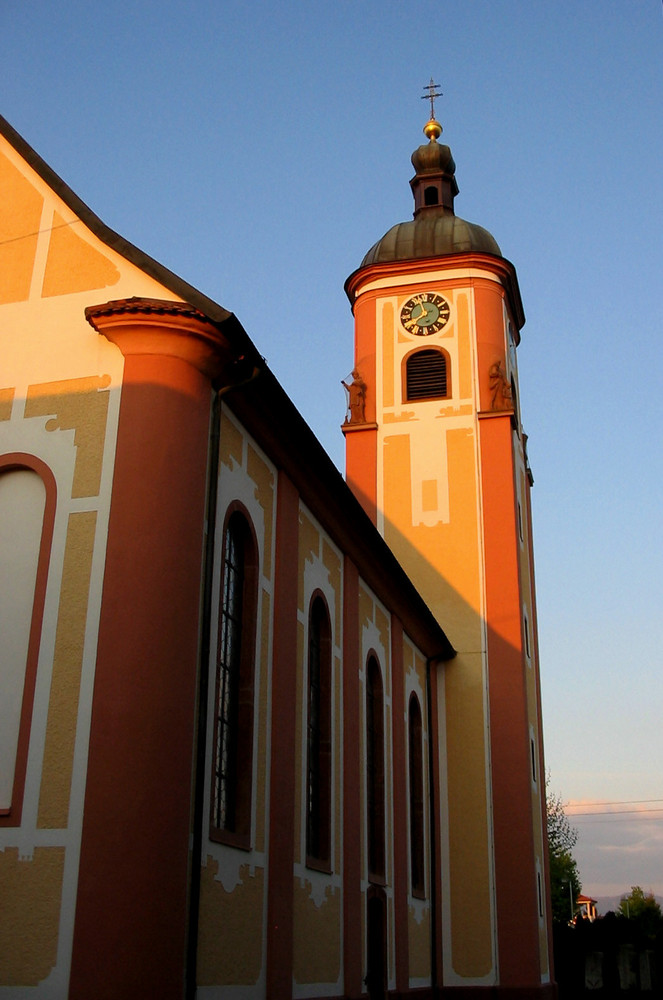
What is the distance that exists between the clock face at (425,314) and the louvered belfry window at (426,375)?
62cm

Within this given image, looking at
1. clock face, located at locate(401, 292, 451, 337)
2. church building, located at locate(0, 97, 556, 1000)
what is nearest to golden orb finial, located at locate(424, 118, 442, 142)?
clock face, located at locate(401, 292, 451, 337)

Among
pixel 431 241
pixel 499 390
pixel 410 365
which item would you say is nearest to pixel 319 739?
pixel 499 390

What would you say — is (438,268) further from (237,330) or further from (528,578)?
(237,330)

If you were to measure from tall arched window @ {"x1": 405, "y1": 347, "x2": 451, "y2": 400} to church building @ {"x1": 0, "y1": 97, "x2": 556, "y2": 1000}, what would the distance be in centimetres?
777

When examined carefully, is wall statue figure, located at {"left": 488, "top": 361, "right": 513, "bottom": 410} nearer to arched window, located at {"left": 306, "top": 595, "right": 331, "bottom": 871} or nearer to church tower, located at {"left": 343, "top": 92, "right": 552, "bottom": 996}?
church tower, located at {"left": 343, "top": 92, "right": 552, "bottom": 996}

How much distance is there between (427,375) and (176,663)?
18.2 m

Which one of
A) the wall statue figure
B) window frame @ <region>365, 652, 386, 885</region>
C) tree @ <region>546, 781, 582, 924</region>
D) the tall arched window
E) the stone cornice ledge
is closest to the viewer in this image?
the stone cornice ledge

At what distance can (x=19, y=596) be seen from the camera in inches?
452

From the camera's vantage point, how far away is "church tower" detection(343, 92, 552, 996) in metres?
23.2

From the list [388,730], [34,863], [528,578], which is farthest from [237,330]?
[528,578]

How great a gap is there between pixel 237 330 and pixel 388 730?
9888mm

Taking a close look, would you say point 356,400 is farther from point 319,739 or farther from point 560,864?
point 560,864

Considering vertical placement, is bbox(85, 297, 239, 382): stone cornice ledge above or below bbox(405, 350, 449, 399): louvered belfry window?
below

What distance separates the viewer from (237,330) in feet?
40.1
